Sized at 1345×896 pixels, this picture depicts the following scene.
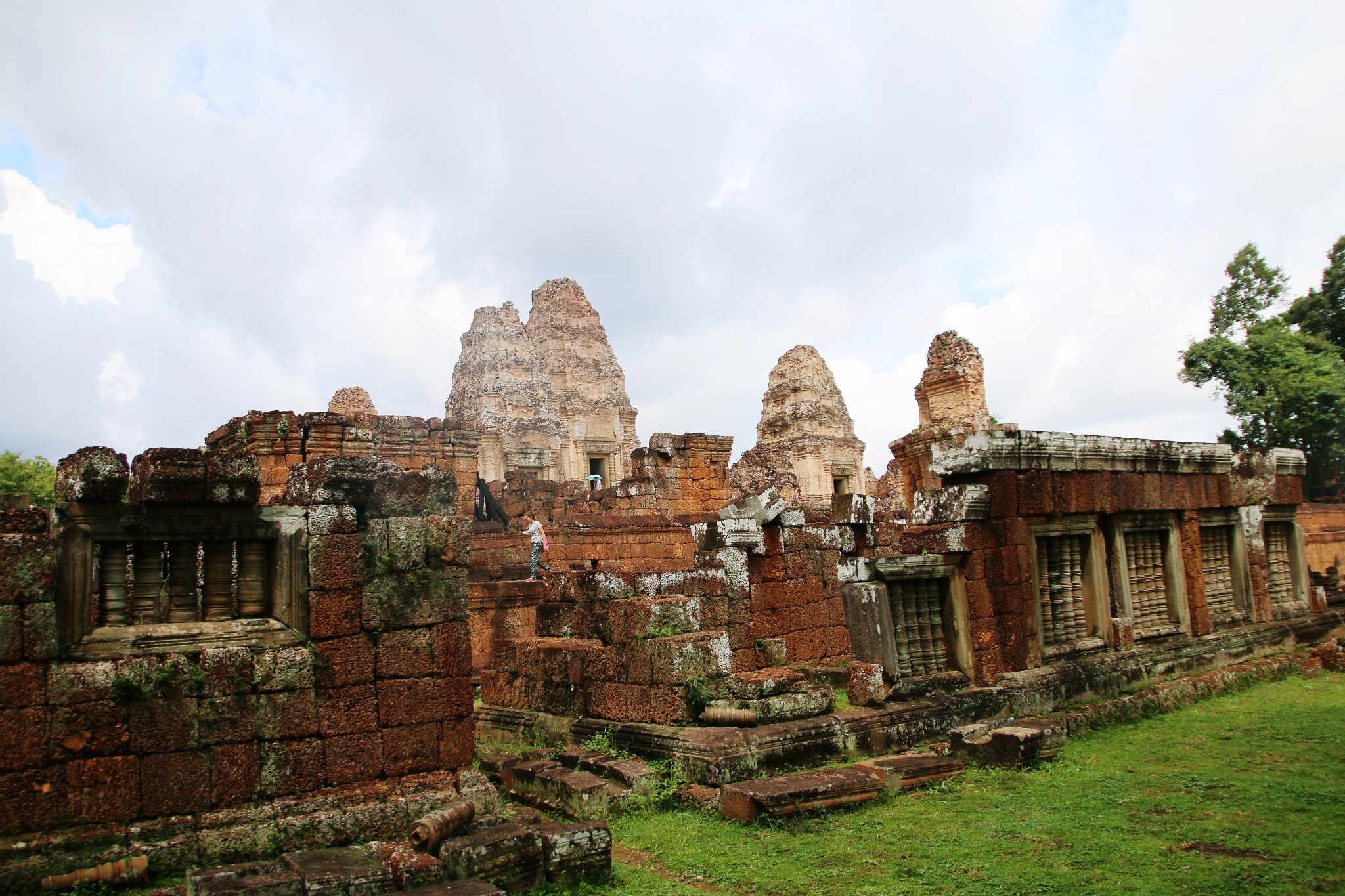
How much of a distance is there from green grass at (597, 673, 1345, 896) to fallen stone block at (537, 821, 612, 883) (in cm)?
10

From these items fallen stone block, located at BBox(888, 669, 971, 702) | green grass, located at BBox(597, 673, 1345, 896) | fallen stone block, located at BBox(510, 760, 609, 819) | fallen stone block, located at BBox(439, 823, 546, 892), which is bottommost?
green grass, located at BBox(597, 673, 1345, 896)

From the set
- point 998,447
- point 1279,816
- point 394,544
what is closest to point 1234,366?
point 998,447

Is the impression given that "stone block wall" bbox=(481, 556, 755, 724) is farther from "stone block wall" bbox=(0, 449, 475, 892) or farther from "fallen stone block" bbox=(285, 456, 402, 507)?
"fallen stone block" bbox=(285, 456, 402, 507)

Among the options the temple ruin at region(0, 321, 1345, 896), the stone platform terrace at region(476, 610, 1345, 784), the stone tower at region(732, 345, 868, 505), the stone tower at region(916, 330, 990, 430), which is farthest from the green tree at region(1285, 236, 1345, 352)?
the stone platform terrace at region(476, 610, 1345, 784)

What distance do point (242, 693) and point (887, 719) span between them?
15.1 ft

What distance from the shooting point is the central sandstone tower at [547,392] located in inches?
1405

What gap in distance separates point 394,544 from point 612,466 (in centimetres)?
3585

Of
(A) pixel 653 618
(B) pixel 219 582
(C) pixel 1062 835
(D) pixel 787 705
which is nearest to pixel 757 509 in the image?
(A) pixel 653 618

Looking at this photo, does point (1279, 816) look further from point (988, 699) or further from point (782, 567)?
point (782, 567)

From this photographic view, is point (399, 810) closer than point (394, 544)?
Yes

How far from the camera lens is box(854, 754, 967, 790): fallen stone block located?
5.98m

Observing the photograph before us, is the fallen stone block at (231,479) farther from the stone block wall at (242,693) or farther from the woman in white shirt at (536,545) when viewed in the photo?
the woman in white shirt at (536,545)

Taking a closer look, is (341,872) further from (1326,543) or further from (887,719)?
(1326,543)

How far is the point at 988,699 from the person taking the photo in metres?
7.48
